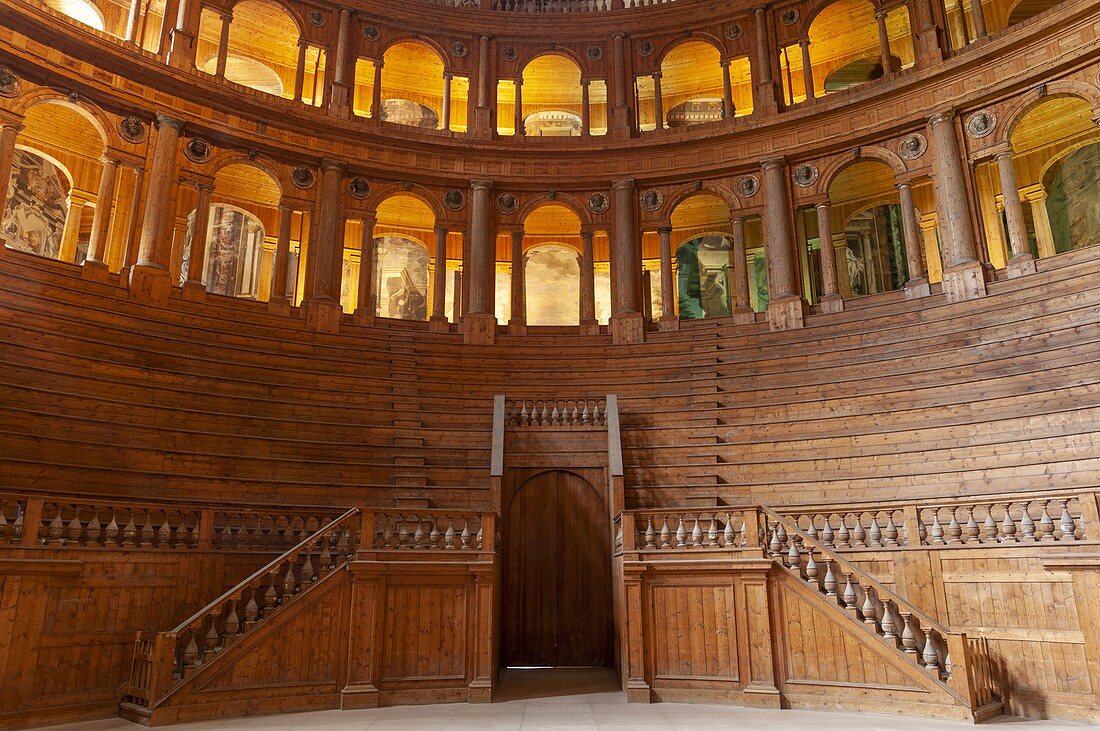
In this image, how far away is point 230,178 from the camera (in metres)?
20.3

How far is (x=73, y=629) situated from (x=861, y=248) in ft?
67.0

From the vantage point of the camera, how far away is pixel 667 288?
60.8 ft

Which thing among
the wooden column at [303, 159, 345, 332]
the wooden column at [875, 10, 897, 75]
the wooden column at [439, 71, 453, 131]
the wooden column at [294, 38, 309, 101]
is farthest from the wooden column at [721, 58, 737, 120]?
the wooden column at [294, 38, 309, 101]

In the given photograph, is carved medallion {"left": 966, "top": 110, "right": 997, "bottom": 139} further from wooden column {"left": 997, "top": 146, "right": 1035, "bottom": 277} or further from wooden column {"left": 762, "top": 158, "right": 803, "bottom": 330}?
wooden column {"left": 762, "top": 158, "right": 803, "bottom": 330}

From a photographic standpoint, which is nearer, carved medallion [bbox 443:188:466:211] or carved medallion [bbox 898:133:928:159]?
carved medallion [bbox 898:133:928:159]

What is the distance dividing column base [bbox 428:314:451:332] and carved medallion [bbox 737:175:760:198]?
25.3ft

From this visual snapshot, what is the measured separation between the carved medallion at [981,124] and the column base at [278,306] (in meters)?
14.9

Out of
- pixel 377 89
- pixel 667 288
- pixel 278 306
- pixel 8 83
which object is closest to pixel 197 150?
pixel 8 83

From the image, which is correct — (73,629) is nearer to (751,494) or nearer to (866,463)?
(751,494)

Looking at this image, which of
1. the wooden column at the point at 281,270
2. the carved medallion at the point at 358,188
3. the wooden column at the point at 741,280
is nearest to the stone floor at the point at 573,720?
the wooden column at the point at 741,280

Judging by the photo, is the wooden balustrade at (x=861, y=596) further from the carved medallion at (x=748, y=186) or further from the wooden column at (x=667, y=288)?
the carved medallion at (x=748, y=186)

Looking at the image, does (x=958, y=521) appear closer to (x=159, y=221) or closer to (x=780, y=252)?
(x=780, y=252)

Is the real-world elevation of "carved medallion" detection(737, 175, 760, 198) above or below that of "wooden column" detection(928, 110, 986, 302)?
above

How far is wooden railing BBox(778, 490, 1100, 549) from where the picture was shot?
28.5ft
